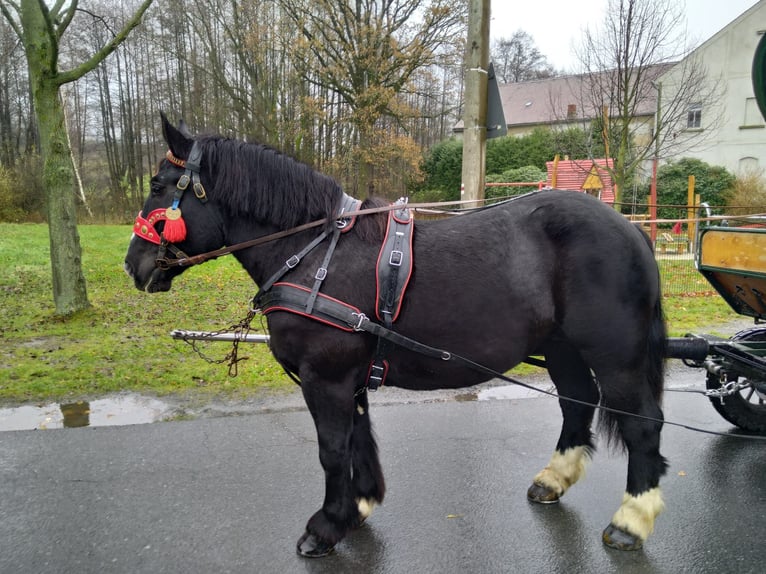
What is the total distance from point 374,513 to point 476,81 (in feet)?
13.8

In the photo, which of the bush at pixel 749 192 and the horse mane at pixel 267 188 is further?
the bush at pixel 749 192

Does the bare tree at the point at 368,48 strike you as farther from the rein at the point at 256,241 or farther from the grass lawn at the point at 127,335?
the rein at the point at 256,241

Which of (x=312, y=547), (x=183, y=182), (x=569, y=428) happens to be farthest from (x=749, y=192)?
(x=183, y=182)

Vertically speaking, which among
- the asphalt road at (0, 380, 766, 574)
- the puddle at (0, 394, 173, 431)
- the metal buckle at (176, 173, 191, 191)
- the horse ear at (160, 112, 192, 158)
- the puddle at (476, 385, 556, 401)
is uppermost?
the horse ear at (160, 112, 192, 158)

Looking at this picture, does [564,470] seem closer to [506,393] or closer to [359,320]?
[359,320]

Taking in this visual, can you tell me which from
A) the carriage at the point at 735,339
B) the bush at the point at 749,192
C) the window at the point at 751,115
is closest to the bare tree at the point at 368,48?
the bush at the point at 749,192

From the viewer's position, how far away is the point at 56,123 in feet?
22.1

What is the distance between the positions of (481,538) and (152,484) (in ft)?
6.30

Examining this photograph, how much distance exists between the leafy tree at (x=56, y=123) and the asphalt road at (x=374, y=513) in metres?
3.59

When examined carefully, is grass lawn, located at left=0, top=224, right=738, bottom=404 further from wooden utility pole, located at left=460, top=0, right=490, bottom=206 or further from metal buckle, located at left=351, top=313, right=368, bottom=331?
wooden utility pole, located at left=460, top=0, right=490, bottom=206

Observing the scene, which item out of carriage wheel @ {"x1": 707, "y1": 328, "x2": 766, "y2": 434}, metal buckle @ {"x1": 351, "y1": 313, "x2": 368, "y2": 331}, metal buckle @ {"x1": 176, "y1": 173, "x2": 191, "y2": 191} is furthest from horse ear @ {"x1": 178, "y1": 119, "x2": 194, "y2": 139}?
carriage wheel @ {"x1": 707, "y1": 328, "x2": 766, "y2": 434}

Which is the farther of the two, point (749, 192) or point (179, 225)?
point (749, 192)

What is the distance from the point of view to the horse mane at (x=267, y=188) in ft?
8.63

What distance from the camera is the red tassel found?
8.45 ft
